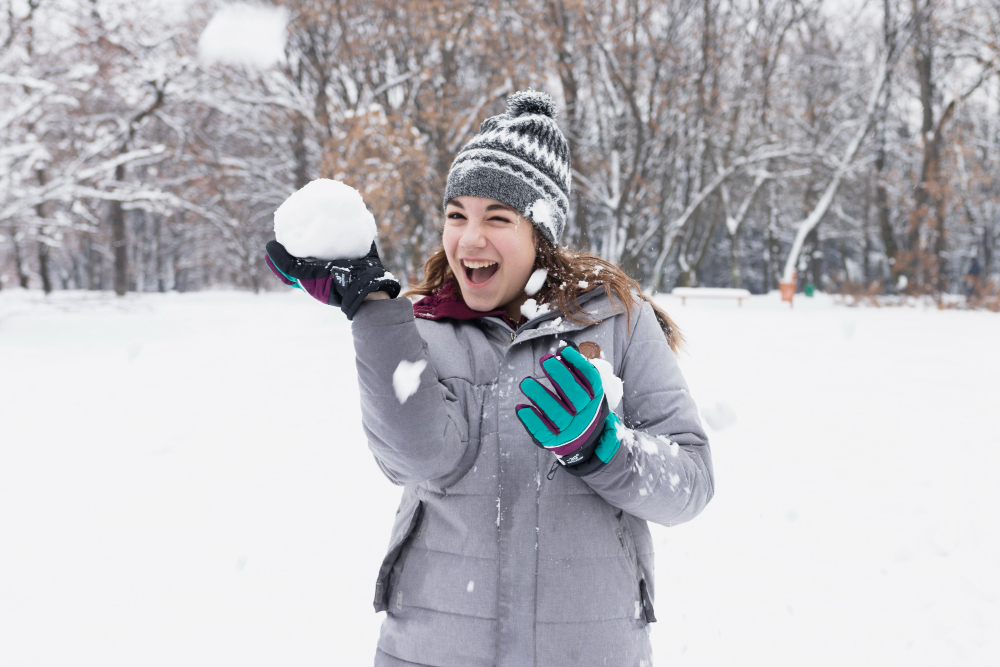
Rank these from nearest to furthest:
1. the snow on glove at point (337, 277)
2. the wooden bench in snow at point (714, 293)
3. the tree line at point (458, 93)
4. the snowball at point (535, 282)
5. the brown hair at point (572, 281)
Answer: the snow on glove at point (337, 277) → the brown hair at point (572, 281) → the snowball at point (535, 282) → the tree line at point (458, 93) → the wooden bench in snow at point (714, 293)

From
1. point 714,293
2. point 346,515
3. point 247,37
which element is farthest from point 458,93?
point 346,515

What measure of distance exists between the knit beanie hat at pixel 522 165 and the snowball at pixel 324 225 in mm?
492

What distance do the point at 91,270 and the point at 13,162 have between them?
91.6 ft

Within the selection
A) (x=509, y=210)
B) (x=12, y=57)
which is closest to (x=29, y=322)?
(x=12, y=57)

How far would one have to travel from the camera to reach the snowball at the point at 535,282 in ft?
5.55

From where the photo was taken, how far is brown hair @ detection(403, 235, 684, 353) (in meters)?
1.59

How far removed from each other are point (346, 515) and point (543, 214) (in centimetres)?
302

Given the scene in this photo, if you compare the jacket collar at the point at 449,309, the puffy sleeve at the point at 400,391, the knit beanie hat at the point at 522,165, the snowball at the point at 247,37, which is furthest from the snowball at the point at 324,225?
the snowball at the point at 247,37

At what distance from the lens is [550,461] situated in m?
1.42

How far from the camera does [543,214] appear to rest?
5.69ft

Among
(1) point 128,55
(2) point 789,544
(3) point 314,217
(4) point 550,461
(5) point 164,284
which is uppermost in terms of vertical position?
(1) point 128,55

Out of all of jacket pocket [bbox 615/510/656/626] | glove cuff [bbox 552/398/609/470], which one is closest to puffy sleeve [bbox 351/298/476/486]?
glove cuff [bbox 552/398/609/470]

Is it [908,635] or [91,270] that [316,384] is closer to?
[908,635]

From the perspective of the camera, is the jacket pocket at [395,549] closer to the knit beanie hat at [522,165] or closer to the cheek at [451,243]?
the cheek at [451,243]
